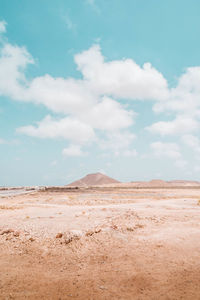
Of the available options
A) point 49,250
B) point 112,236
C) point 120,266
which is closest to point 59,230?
point 49,250

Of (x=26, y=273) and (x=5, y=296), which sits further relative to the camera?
(x=26, y=273)

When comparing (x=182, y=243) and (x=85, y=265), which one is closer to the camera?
(x=85, y=265)

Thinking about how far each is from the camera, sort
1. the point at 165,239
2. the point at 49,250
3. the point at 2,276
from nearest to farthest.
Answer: the point at 2,276 < the point at 49,250 < the point at 165,239

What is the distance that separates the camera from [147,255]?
8.78 metres

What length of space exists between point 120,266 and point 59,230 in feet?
16.1

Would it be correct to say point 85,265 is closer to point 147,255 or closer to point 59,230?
point 147,255

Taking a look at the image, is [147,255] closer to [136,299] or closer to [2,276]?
[136,299]

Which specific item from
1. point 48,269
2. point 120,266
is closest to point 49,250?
point 48,269

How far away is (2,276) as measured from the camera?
718 centimetres

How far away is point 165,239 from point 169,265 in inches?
112

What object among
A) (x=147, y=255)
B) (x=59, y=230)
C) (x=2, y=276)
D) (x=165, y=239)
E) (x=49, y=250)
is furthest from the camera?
(x=59, y=230)

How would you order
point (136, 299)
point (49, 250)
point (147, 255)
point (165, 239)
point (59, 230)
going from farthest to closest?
1. point (59, 230)
2. point (165, 239)
3. point (49, 250)
4. point (147, 255)
5. point (136, 299)

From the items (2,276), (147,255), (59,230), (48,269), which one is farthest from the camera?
(59,230)

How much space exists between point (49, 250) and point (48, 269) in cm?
179
